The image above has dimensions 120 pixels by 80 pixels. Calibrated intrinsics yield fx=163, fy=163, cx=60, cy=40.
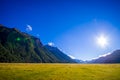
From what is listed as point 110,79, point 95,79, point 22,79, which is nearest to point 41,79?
point 22,79

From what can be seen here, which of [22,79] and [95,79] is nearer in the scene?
[22,79]

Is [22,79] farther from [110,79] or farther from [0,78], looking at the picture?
[110,79]

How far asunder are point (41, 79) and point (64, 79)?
18.3 feet

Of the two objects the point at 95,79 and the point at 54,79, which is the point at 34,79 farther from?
the point at 95,79

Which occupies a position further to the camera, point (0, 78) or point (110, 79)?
point (110, 79)

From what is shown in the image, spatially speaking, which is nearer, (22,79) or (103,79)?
(22,79)

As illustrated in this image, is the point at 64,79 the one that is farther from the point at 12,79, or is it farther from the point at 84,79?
the point at 12,79

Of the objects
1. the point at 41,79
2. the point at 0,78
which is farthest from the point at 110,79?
the point at 0,78

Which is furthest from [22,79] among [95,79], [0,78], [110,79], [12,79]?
[110,79]

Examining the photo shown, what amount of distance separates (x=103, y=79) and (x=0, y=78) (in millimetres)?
25230

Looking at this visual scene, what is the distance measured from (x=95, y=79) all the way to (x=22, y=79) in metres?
18.2

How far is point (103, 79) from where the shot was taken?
1646 inches

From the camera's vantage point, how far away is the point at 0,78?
124 feet

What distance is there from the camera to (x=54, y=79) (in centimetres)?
3916
